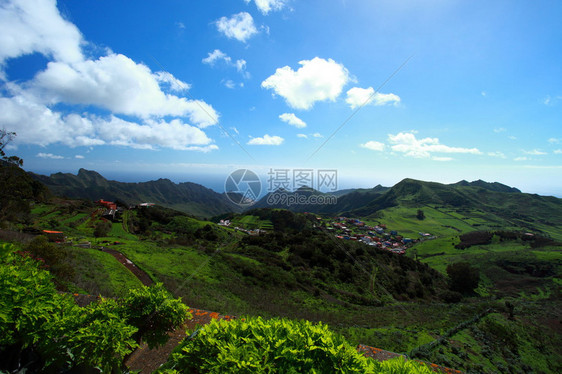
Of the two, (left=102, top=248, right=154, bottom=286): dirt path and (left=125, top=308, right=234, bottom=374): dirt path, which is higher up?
(left=125, top=308, right=234, bottom=374): dirt path

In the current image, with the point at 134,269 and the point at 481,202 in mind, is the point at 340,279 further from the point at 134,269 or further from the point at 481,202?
the point at 481,202

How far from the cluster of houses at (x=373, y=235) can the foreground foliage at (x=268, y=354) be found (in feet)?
209

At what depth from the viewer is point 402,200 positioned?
463 ft

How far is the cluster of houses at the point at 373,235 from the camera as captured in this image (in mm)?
66000

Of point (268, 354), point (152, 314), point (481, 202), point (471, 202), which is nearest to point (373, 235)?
point (152, 314)

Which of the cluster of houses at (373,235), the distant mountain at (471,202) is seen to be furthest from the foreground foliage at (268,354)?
the distant mountain at (471,202)

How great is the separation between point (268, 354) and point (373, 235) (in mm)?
82993

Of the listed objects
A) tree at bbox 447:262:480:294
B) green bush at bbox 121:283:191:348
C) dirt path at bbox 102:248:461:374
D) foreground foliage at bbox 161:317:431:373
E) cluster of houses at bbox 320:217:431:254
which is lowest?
cluster of houses at bbox 320:217:431:254

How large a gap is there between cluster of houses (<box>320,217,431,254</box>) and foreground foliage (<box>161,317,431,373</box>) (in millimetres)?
63563

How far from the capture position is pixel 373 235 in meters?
77.0

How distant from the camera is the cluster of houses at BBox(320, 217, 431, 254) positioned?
6600 cm

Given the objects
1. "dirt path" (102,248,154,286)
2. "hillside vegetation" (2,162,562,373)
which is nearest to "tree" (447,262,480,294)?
"hillside vegetation" (2,162,562,373)

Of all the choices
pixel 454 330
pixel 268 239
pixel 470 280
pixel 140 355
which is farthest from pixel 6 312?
pixel 470 280

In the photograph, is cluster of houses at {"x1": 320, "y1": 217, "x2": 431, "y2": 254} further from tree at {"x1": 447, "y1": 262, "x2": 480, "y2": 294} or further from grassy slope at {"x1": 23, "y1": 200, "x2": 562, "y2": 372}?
grassy slope at {"x1": 23, "y1": 200, "x2": 562, "y2": 372}
